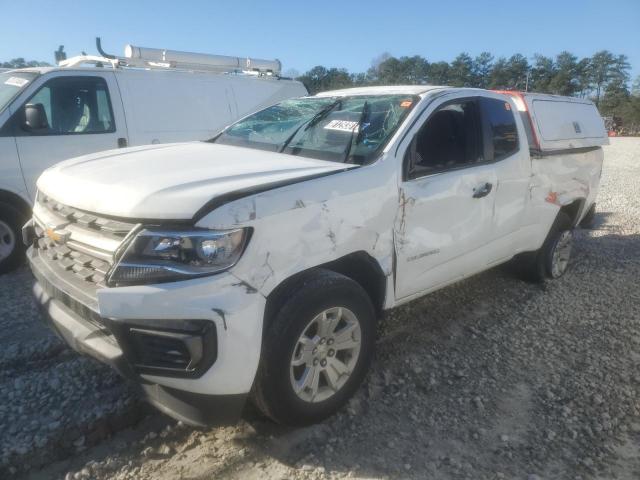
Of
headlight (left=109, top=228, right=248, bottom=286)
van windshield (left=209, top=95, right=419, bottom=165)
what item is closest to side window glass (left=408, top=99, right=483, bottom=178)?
van windshield (left=209, top=95, right=419, bottom=165)

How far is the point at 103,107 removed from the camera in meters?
5.61

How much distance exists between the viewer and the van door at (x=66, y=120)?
16.2 ft

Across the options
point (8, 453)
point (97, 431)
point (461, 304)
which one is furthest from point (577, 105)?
point (8, 453)

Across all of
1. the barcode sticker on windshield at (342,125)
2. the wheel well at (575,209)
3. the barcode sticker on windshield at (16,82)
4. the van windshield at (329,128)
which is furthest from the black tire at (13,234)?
the wheel well at (575,209)

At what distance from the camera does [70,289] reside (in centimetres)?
237

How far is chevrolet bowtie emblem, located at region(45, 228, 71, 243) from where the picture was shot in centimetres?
247

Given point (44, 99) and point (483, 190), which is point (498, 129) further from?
point (44, 99)

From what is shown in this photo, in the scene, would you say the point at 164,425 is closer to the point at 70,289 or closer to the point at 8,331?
the point at 70,289

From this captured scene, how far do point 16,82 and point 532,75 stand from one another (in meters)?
72.7

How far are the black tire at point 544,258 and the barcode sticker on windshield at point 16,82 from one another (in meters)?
5.25

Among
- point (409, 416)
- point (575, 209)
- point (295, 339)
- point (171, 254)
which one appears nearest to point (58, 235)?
point (171, 254)

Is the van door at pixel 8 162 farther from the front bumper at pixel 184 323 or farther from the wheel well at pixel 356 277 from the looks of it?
the wheel well at pixel 356 277

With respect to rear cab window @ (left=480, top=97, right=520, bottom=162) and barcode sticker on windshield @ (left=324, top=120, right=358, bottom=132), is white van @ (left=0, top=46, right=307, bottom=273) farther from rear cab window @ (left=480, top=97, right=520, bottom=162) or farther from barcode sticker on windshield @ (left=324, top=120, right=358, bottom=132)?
rear cab window @ (left=480, top=97, right=520, bottom=162)

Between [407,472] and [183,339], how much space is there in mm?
1245
